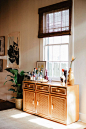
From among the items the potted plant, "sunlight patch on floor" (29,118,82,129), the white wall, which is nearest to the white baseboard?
the white wall

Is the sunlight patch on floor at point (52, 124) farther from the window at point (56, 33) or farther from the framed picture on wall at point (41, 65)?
the framed picture on wall at point (41, 65)

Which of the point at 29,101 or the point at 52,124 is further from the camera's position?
the point at 29,101

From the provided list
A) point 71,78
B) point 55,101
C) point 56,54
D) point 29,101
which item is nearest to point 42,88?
point 55,101

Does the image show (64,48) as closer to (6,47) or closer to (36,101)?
(36,101)

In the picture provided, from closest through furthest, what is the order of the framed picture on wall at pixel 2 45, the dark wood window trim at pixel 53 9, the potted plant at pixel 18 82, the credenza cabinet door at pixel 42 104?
the credenza cabinet door at pixel 42 104, the dark wood window trim at pixel 53 9, the potted plant at pixel 18 82, the framed picture on wall at pixel 2 45

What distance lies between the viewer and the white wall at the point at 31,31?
4.67 meters

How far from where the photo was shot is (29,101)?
207 inches

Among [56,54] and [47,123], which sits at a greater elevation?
[56,54]

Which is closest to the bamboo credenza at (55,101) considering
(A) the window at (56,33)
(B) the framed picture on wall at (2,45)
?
(A) the window at (56,33)

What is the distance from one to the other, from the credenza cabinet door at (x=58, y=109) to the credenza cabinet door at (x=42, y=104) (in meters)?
0.21

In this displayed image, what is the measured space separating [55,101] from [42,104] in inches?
18.4

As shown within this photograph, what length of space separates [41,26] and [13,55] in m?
1.71

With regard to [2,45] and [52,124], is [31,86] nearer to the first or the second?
[52,124]

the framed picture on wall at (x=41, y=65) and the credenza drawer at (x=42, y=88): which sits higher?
the framed picture on wall at (x=41, y=65)
